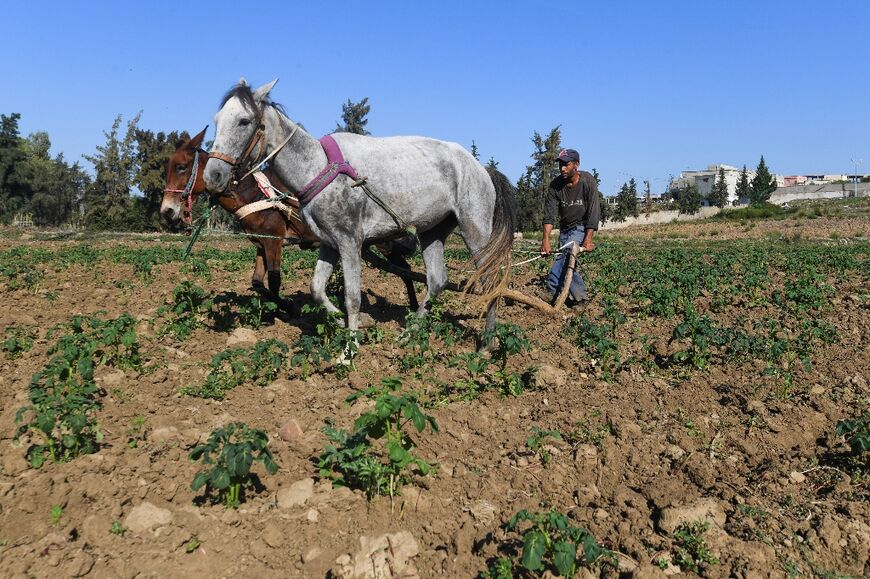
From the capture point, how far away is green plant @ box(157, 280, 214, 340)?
7.03 meters

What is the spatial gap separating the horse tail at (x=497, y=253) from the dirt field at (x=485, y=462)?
0.61 meters

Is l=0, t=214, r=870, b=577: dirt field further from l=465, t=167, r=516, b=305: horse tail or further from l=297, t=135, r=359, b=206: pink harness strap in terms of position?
Answer: l=297, t=135, r=359, b=206: pink harness strap

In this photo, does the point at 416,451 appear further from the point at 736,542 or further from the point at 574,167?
the point at 574,167

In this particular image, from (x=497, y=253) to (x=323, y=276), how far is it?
1.72 metres

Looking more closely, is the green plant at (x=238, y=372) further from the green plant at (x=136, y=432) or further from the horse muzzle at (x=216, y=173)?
the horse muzzle at (x=216, y=173)

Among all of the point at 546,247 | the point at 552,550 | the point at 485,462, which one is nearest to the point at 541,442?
the point at 485,462

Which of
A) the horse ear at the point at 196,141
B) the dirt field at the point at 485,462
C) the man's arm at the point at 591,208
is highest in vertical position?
the horse ear at the point at 196,141

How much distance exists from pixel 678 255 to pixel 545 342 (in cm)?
955

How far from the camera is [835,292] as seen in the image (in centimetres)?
1021

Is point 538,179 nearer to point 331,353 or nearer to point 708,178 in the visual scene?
point 331,353

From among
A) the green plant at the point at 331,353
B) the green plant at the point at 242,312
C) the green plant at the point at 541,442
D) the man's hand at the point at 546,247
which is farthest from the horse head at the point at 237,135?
the man's hand at the point at 546,247

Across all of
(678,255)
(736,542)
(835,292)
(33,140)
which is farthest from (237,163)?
(33,140)

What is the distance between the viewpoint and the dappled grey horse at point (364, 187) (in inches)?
237

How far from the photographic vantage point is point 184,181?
798cm
